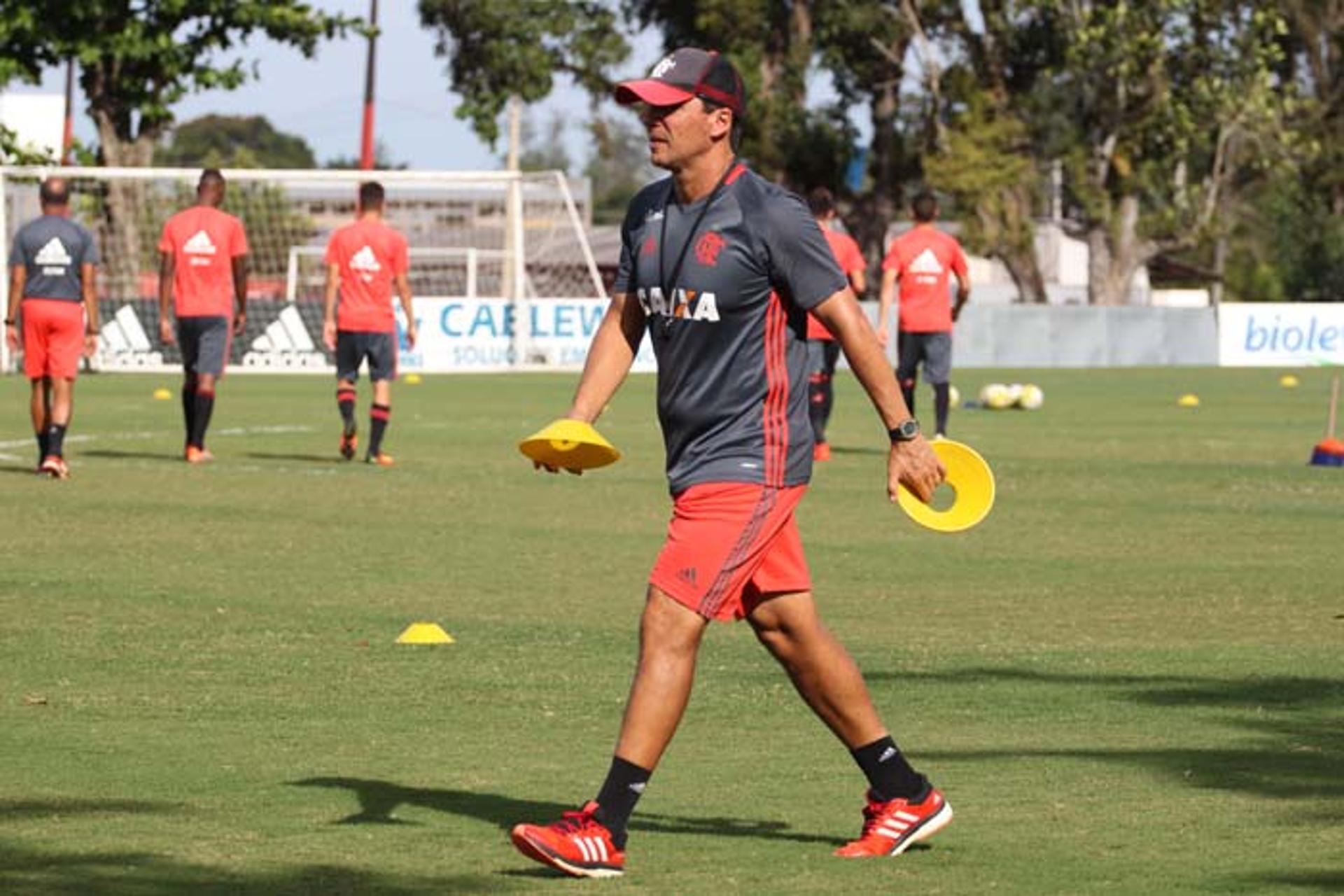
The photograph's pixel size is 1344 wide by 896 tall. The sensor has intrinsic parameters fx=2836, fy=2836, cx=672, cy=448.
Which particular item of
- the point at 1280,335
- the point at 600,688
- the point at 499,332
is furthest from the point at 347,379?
the point at 1280,335

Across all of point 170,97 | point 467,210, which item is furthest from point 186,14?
point 467,210

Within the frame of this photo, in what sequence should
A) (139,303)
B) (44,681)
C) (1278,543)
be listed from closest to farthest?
(44,681) < (1278,543) < (139,303)

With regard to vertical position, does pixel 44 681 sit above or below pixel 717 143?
below

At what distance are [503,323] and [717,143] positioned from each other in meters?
37.2

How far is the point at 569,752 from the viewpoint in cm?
841

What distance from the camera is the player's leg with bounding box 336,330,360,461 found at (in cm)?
2117

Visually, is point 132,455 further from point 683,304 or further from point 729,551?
point 729,551

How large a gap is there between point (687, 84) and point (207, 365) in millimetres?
14033

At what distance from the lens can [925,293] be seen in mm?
22391

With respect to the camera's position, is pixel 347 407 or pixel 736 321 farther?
pixel 347 407

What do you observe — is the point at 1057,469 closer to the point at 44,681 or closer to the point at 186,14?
the point at 44,681

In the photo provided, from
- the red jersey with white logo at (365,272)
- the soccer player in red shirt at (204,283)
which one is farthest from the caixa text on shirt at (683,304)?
the red jersey with white logo at (365,272)

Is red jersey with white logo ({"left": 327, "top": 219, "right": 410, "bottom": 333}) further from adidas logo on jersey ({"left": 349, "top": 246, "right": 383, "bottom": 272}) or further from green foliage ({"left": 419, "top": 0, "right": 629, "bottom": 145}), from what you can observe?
green foliage ({"left": 419, "top": 0, "right": 629, "bottom": 145})

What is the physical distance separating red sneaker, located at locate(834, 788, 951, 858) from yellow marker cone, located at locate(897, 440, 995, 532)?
0.70 metres
